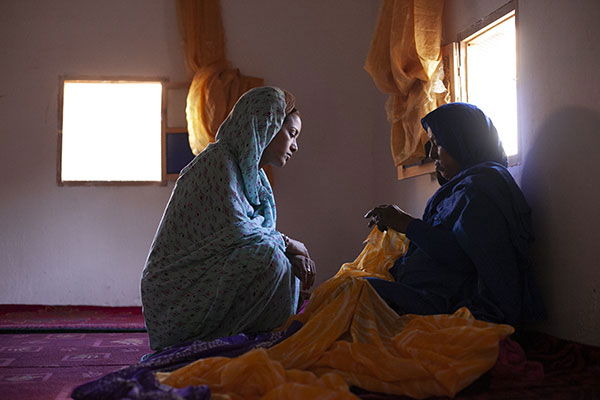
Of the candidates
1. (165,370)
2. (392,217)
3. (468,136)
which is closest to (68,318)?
(165,370)

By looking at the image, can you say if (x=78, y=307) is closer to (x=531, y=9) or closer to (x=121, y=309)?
(x=121, y=309)

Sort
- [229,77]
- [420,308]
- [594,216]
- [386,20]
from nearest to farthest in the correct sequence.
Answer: [594,216] → [420,308] → [386,20] → [229,77]

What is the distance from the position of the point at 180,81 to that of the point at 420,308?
10.4 feet

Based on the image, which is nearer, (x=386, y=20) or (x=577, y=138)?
(x=577, y=138)

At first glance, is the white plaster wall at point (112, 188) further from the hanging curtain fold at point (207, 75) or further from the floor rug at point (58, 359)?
the floor rug at point (58, 359)

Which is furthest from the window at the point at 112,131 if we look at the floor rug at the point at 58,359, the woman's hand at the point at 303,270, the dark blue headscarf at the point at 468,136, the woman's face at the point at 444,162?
the dark blue headscarf at the point at 468,136

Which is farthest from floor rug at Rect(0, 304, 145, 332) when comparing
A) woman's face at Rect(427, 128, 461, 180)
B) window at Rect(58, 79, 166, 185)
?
woman's face at Rect(427, 128, 461, 180)

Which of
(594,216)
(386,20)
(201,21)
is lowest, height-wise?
(594,216)

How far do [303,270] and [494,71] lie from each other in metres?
1.49

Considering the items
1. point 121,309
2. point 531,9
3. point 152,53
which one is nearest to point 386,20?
point 531,9

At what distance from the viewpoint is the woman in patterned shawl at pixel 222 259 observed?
2.67 meters

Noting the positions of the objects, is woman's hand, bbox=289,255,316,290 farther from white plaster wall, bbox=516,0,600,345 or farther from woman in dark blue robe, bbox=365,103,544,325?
white plaster wall, bbox=516,0,600,345

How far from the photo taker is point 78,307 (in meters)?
4.82

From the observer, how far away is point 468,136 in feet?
8.84
